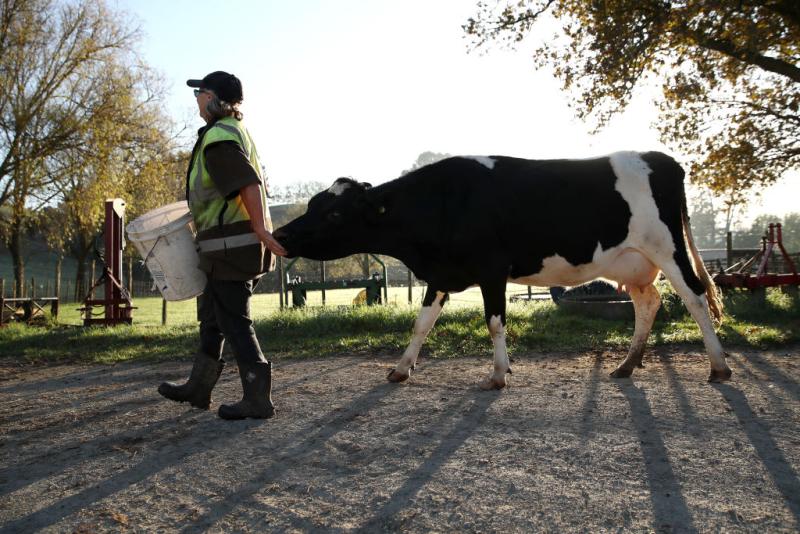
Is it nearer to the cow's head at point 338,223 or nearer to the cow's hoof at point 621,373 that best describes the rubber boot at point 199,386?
the cow's head at point 338,223

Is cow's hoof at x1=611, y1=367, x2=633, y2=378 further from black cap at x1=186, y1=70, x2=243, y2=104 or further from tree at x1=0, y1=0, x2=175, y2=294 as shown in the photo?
tree at x1=0, y1=0, x2=175, y2=294

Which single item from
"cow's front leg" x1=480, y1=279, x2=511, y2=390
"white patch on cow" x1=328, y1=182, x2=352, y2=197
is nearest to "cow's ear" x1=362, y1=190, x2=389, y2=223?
"white patch on cow" x1=328, y1=182, x2=352, y2=197

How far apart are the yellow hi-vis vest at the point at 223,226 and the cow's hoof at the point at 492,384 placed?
6.59ft

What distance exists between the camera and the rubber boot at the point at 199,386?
14.2 ft

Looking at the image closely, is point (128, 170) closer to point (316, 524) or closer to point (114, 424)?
point (114, 424)

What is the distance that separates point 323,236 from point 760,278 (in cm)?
870

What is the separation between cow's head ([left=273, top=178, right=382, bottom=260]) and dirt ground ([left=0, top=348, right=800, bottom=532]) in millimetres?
1186

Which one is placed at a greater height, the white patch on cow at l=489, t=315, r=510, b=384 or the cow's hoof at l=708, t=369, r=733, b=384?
the white patch on cow at l=489, t=315, r=510, b=384

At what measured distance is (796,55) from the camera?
12586mm

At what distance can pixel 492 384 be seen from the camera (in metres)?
4.89

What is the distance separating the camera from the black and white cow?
523 centimetres

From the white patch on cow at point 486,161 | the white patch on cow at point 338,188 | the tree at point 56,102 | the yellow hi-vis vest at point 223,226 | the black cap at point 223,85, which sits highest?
the tree at point 56,102

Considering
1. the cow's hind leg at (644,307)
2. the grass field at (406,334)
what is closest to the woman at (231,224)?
the grass field at (406,334)

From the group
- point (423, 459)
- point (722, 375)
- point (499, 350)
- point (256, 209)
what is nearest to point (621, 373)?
point (722, 375)
